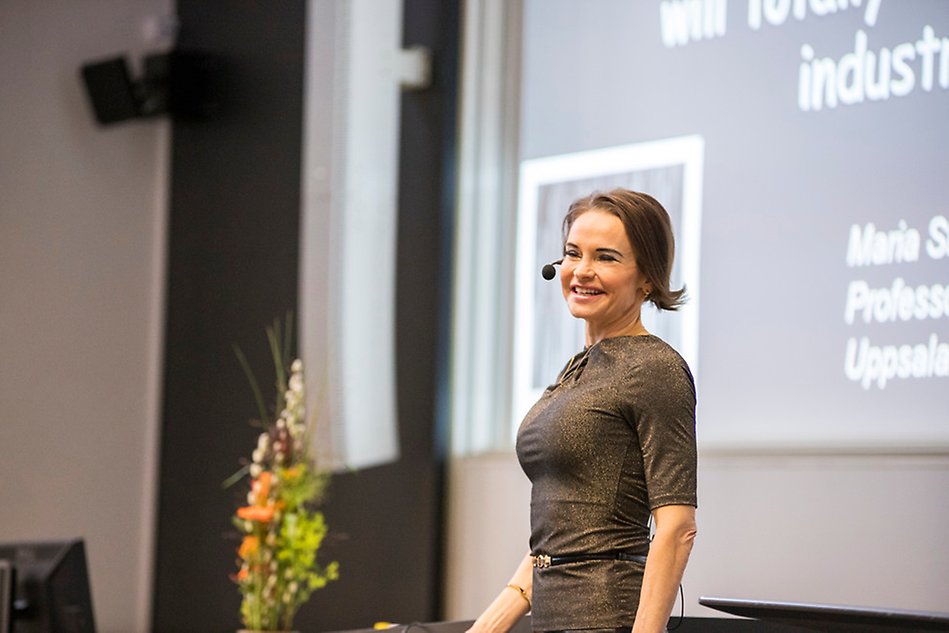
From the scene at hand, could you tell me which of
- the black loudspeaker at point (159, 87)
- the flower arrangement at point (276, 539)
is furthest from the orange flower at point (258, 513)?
the black loudspeaker at point (159, 87)

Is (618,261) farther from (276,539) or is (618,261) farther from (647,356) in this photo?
(276,539)

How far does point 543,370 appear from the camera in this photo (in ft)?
14.2

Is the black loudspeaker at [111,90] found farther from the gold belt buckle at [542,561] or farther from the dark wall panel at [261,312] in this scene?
the gold belt buckle at [542,561]

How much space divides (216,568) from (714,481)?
2.50m

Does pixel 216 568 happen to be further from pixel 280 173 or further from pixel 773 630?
pixel 773 630

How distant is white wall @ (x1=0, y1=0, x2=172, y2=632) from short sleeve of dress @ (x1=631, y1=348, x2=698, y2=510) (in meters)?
4.19

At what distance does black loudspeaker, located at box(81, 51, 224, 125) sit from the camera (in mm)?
5664

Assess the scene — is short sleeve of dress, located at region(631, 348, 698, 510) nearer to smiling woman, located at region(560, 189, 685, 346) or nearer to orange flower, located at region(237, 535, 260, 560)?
smiling woman, located at region(560, 189, 685, 346)

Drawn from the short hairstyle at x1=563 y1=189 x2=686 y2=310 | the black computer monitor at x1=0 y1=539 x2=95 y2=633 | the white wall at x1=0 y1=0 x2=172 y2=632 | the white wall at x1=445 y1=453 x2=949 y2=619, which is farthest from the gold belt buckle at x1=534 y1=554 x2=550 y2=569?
the white wall at x1=0 y1=0 x2=172 y2=632

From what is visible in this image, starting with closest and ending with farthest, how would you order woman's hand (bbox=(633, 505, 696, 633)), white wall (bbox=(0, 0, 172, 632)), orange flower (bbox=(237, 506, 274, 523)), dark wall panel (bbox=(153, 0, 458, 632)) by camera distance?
woman's hand (bbox=(633, 505, 696, 633)) → orange flower (bbox=(237, 506, 274, 523)) → dark wall panel (bbox=(153, 0, 458, 632)) → white wall (bbox=(0, 0, 172, 632))

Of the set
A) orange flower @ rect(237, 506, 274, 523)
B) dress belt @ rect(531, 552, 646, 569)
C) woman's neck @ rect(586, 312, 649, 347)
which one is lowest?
orange flower @ rect(237, 506, 274, 523)

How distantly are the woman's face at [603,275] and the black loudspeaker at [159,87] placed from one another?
3.98 meters

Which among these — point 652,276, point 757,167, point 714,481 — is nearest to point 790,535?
point 714,481

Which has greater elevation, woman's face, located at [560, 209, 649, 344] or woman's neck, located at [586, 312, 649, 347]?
woman's face, located at [560, 209, 649, 344]
